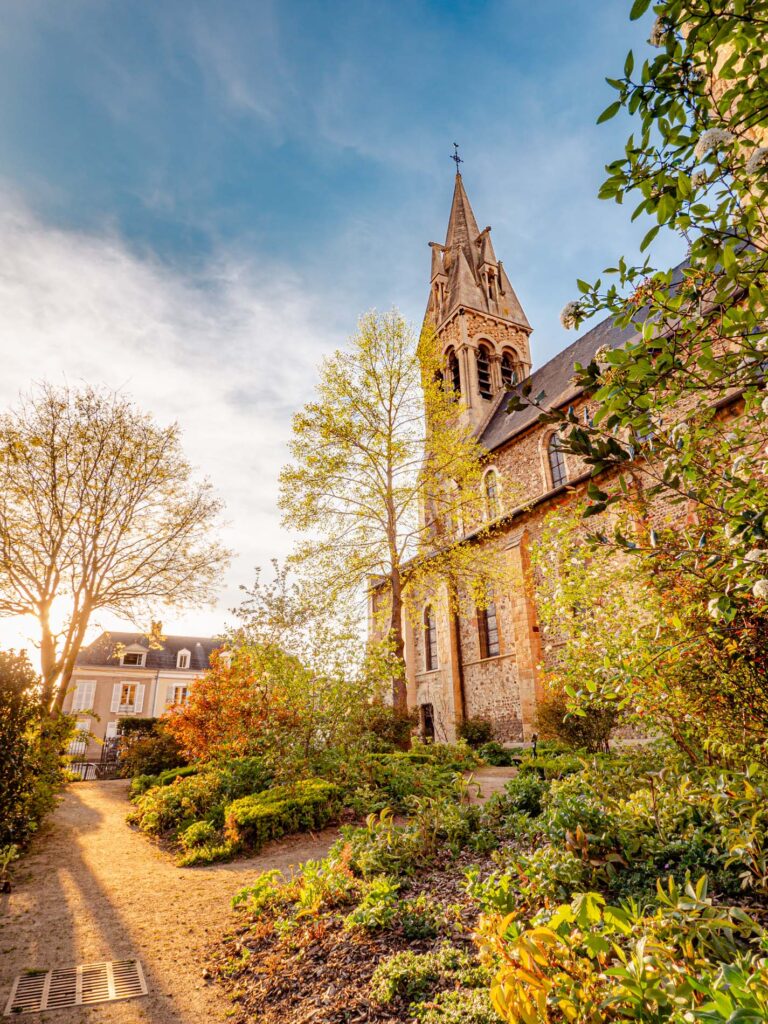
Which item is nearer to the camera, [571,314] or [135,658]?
[571,314]

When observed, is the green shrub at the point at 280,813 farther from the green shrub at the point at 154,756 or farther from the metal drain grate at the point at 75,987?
the green shrub at the point at 154,756

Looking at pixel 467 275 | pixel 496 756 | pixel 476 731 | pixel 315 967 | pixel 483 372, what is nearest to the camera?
pixel 315 967

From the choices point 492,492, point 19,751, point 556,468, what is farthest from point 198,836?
point 492,492

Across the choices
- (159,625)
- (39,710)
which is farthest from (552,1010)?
(159,625)

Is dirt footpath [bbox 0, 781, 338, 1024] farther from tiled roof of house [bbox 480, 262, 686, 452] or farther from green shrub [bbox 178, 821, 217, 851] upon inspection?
tiled roof of house [bbox 480, 262, 686, 452]

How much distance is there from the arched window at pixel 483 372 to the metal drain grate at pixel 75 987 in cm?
2499

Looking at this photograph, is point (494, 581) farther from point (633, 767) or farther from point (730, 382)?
point (730, 382)

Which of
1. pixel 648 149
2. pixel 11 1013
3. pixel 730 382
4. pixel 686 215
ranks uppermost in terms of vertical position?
pixel 648 149

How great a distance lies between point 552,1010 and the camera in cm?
244

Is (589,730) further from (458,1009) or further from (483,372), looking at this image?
(483,372)

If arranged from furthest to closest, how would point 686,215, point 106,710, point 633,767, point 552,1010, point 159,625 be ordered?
point 106,710, point 159,625, point 633,767, point 552,1010, point 686,215

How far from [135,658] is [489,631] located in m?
27.4

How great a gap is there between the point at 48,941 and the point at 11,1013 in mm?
1405

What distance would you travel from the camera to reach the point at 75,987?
12.7ft
